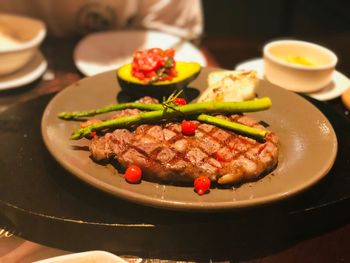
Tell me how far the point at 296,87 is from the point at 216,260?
5.12 ft

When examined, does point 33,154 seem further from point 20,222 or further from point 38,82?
point 38,82

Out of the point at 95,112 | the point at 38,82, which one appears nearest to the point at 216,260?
the point at 95,112

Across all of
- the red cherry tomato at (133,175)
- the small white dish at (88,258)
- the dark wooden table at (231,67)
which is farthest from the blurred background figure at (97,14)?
the small white dish at (88,258)

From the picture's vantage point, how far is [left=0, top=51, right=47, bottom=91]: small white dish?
3.07 meters

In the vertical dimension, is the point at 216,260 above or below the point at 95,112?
below

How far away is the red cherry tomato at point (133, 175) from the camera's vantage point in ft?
6.25

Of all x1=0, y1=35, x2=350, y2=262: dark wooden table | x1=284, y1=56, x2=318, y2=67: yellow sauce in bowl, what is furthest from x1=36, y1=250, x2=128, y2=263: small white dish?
x1=284, y1=56, x2=318, y2=67: yellow sauce in bowl

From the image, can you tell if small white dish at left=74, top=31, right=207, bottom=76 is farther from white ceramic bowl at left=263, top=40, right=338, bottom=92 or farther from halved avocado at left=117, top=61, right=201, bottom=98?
halved avocado at left=117, top=61, right=201, bottom=98

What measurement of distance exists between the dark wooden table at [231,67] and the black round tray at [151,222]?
17mm

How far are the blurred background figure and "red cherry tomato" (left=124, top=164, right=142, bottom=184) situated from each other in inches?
99.5

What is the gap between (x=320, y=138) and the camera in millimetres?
2188

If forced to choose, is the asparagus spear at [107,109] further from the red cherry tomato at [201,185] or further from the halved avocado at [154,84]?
the red cherry tomato at [201,185]

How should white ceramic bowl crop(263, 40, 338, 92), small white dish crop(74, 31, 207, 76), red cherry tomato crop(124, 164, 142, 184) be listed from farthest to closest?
small white dish crop(74, 31, 207, 76), white ceramic bowl crop(263, 40, 338, 92), red cherry tomato crop(124, 164, 142, 184)

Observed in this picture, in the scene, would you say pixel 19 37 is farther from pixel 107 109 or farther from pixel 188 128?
Answer: pixel 188 128
